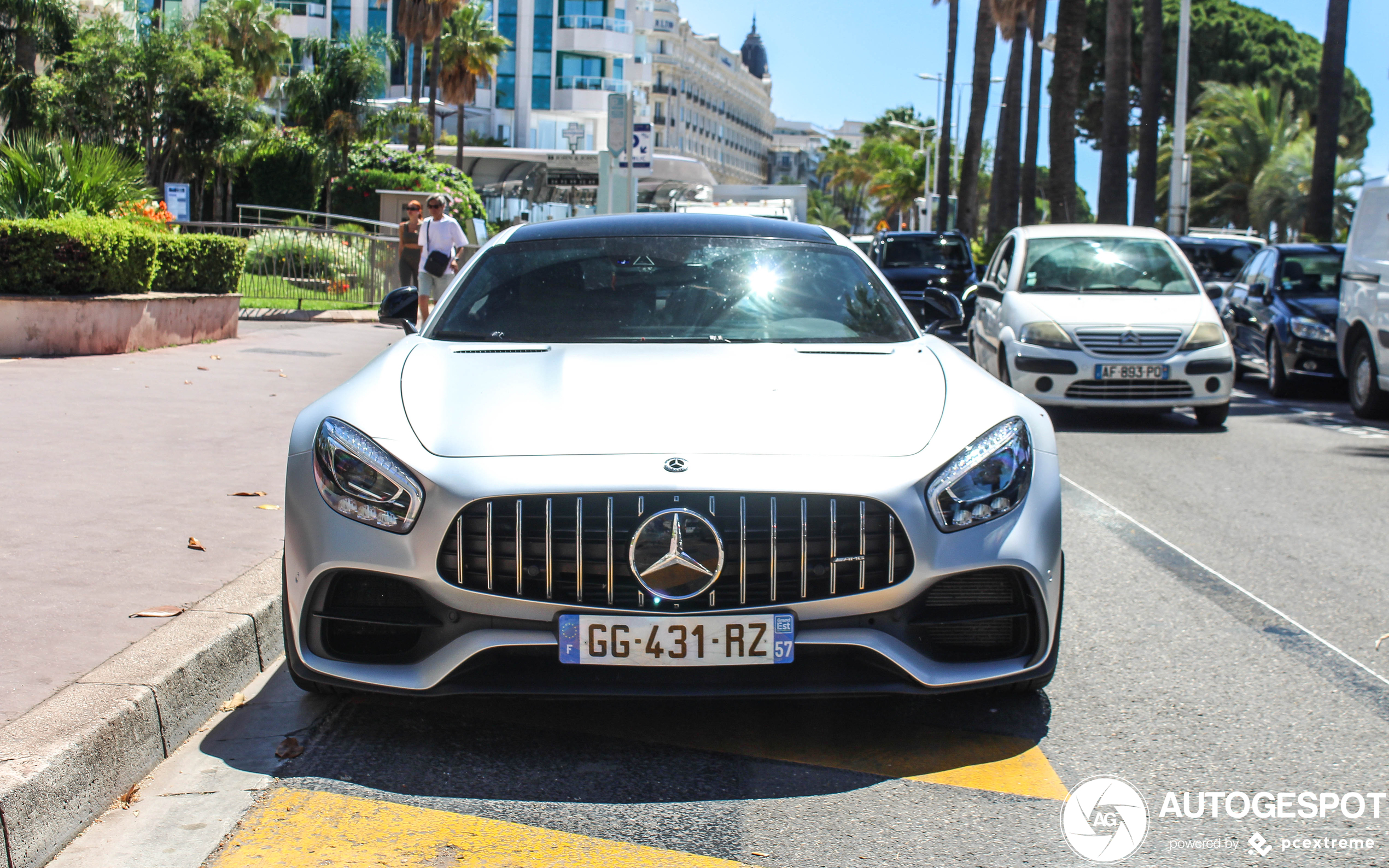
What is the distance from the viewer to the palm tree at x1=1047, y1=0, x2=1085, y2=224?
28.2 meters

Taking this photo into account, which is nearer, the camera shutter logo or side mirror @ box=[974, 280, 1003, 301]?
the camera shutter logo

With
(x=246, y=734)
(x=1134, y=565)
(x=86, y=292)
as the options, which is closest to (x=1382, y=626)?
(x=1134, y=565)

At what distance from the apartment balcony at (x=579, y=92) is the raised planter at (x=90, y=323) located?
63.6 meters

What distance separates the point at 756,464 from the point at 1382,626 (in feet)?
9.55

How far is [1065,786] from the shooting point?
3477mm

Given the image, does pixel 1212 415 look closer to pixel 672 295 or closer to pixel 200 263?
pixel 672 295

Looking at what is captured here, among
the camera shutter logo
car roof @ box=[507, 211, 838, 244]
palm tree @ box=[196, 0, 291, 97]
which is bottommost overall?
the camera shutter logo

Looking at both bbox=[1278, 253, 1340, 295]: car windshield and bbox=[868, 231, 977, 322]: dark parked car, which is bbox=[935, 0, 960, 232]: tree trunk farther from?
bbox=[1278, 253, 1340, 295]: car windshield

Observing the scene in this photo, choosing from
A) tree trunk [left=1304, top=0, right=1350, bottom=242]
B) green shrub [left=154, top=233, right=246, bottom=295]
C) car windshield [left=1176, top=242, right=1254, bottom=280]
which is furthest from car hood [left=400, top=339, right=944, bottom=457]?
tree trunk [left=1304, top=0, right=1350, bottom=242]

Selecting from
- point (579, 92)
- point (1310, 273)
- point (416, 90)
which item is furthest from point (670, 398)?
point (579, 92)

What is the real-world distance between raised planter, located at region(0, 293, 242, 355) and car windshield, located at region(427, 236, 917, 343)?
839 centimetres

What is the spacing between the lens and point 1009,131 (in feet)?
124

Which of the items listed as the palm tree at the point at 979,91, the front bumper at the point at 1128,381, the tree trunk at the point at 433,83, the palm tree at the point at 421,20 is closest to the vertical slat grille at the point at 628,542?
the front bumper at the point at 1128,381

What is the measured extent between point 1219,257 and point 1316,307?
205 inches
